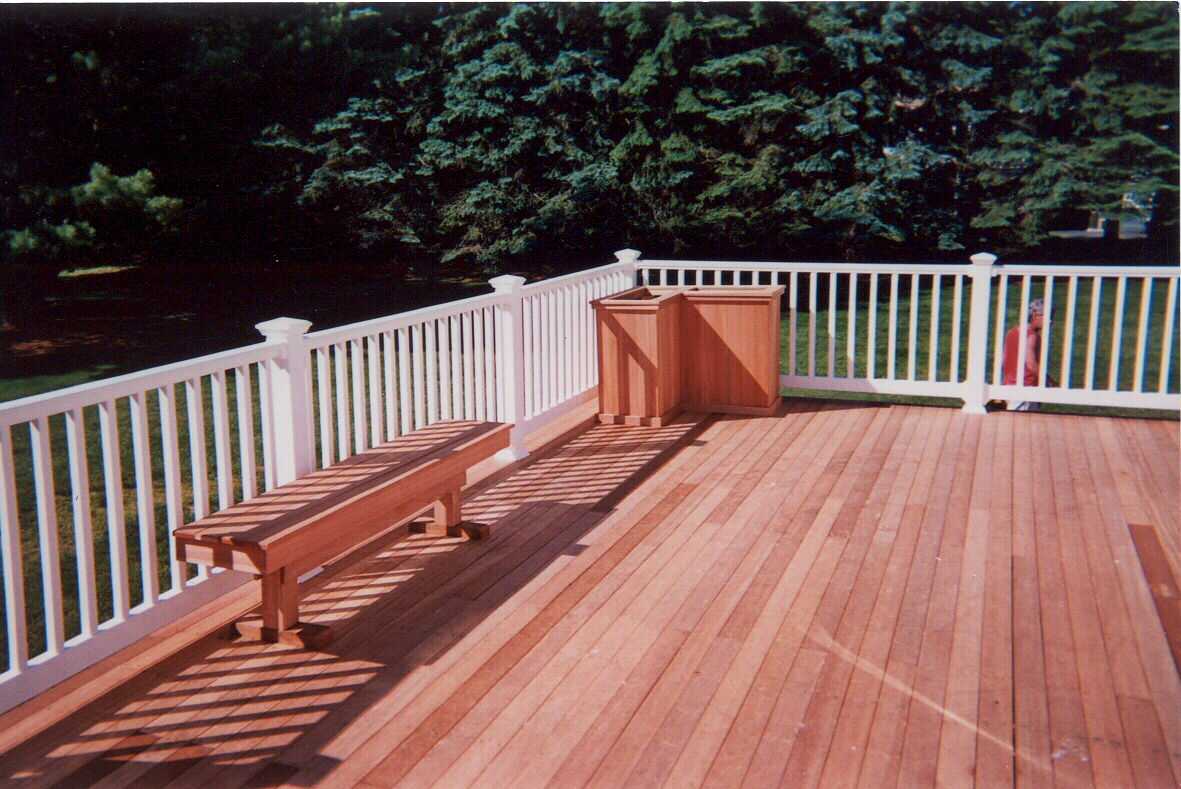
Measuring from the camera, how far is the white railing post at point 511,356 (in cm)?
567

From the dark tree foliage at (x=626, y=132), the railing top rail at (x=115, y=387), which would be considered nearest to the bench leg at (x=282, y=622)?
the railing top rail at (x=115, y=387)

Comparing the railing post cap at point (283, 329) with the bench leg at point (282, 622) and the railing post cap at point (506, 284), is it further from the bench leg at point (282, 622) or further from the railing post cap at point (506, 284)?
the railing post cap at point (506, 284)

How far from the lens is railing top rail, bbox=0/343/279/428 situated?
9.57ft

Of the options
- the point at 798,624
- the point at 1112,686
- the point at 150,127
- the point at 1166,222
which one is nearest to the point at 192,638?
the point at 798,624

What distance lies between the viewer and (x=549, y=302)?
245 inches

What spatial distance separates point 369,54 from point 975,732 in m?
12.5

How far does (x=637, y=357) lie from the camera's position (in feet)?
21.4

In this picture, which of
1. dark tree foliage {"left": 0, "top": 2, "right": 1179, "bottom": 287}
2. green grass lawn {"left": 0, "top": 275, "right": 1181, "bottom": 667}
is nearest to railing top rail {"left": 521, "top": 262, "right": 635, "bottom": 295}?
green grass lawn {"left": 0, "top": 275, "right": 1181, "bottom": 667}

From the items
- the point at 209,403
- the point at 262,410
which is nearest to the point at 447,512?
the point at 262,410

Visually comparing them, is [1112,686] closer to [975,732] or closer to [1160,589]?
[975,732]

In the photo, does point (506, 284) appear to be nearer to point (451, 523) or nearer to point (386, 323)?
point (386, 323)

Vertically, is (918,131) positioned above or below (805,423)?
above

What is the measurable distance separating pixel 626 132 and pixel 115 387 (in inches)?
458

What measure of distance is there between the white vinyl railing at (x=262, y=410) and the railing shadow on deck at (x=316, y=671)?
24 centimetres
